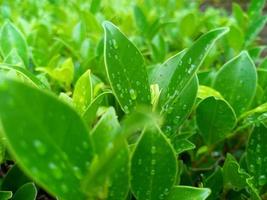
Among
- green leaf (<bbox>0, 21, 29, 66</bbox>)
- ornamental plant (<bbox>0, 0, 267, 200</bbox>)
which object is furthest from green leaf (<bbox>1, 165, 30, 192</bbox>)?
green leaf (<bbox>0, 21, 29, 66</bbox>)

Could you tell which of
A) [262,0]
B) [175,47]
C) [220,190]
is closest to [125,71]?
[220,190]

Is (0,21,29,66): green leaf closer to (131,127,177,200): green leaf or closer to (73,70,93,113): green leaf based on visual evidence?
(73,70,93,113): green leaf

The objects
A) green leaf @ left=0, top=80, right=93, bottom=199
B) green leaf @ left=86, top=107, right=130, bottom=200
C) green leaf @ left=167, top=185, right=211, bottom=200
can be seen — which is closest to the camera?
green leaf @ left=0, top=80, right=93, bottom=199

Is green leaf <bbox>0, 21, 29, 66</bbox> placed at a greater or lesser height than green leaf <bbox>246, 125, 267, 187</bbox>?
greater

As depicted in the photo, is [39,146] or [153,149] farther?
[153,149]

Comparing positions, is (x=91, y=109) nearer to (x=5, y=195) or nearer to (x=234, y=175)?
(x=5, y=195)

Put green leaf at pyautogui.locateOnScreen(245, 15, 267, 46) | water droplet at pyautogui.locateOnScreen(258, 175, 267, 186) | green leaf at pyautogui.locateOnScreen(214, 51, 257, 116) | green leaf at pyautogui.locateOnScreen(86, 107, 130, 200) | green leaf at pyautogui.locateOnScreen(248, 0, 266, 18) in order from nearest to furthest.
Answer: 1. green leaf at pyautogui.locateOnScreen(86, 107, 130, 200)
2. water droplet at pyautogui.locateOnScreen(258, 175, 267, 186)
3. green leaf at pyautogui.locateOnScreen(214, 51, 257, 116)
4. green leaf at pyautogui.locateOnScreen(245, 15, 267, 46)
5. green leaf at pyautogui.locateOnScreen(248, 0, 266, 18)

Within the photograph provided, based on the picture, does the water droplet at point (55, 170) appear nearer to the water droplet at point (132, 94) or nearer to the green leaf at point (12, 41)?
the water droplet at point (132, 94)

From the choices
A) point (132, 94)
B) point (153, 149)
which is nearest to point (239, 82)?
point (132, 94)
